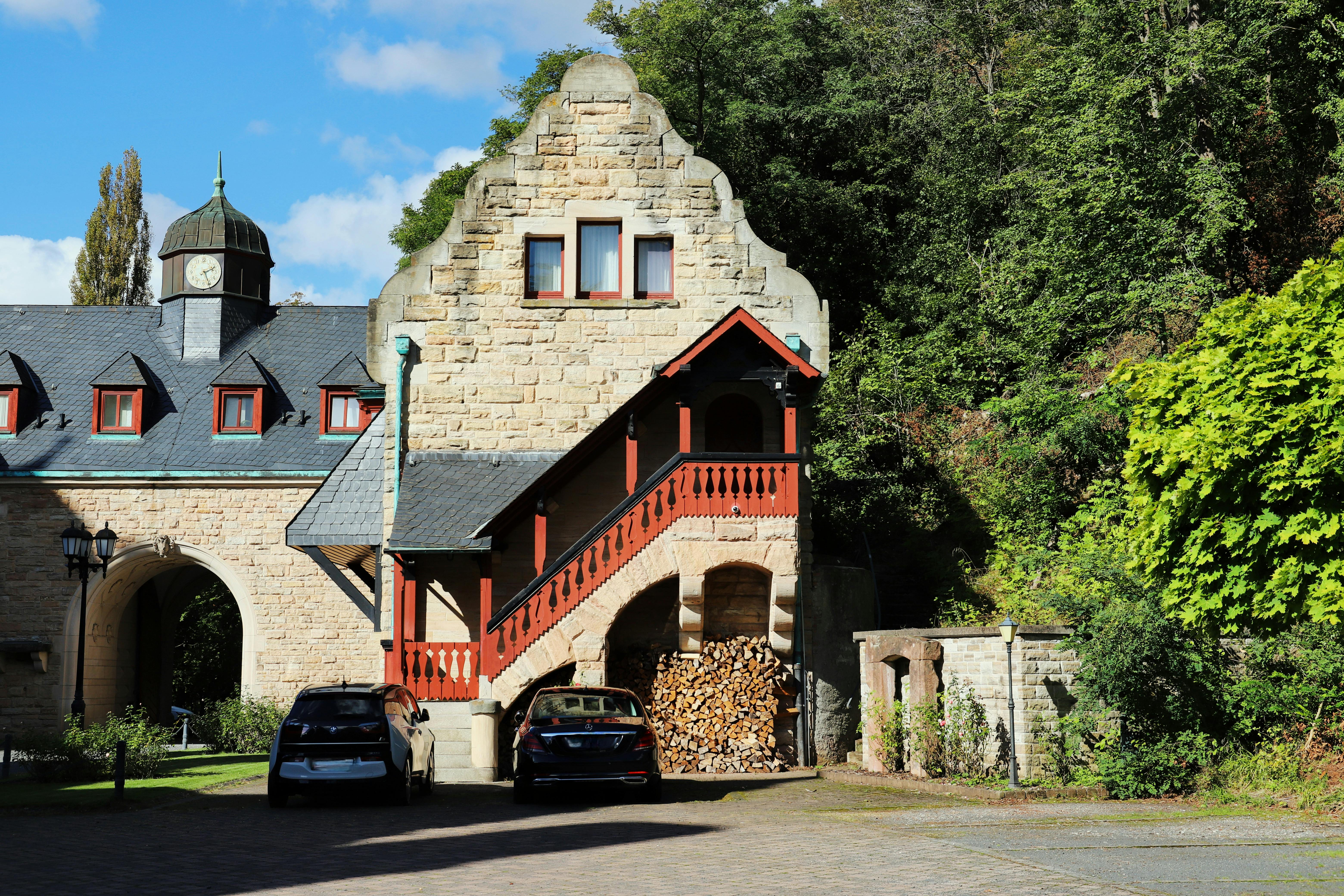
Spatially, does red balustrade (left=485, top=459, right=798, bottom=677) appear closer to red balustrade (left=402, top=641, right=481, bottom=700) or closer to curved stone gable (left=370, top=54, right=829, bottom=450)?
red balustrade (left=402, top=641, right=481, bottom=700)

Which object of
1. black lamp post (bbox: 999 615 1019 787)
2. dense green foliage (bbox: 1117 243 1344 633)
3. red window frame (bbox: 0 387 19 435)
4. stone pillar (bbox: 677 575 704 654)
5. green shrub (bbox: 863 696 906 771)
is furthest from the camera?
red window frame (bbox: 0 387 19 435)

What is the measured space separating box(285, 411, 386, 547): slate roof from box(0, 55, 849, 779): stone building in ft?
0.14

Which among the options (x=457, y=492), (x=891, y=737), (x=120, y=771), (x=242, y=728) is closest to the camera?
(x=120, y=771)

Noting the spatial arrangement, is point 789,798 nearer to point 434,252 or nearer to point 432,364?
point 432,364

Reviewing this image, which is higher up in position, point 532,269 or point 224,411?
point 532,269

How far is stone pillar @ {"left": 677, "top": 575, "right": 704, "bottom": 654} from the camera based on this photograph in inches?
699

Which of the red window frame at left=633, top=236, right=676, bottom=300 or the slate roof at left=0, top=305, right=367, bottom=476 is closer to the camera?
the red window frame at left=633, top=236, right=676, bottom=300

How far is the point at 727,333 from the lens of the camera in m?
18.3

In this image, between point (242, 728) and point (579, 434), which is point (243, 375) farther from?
point (579, 434)

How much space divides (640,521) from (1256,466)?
326 inches

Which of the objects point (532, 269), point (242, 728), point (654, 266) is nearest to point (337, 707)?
point (532, 269)

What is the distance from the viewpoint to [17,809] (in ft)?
44.8

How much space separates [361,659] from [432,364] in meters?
9.63

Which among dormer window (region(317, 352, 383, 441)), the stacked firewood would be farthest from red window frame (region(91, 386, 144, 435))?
the stacked firewood
